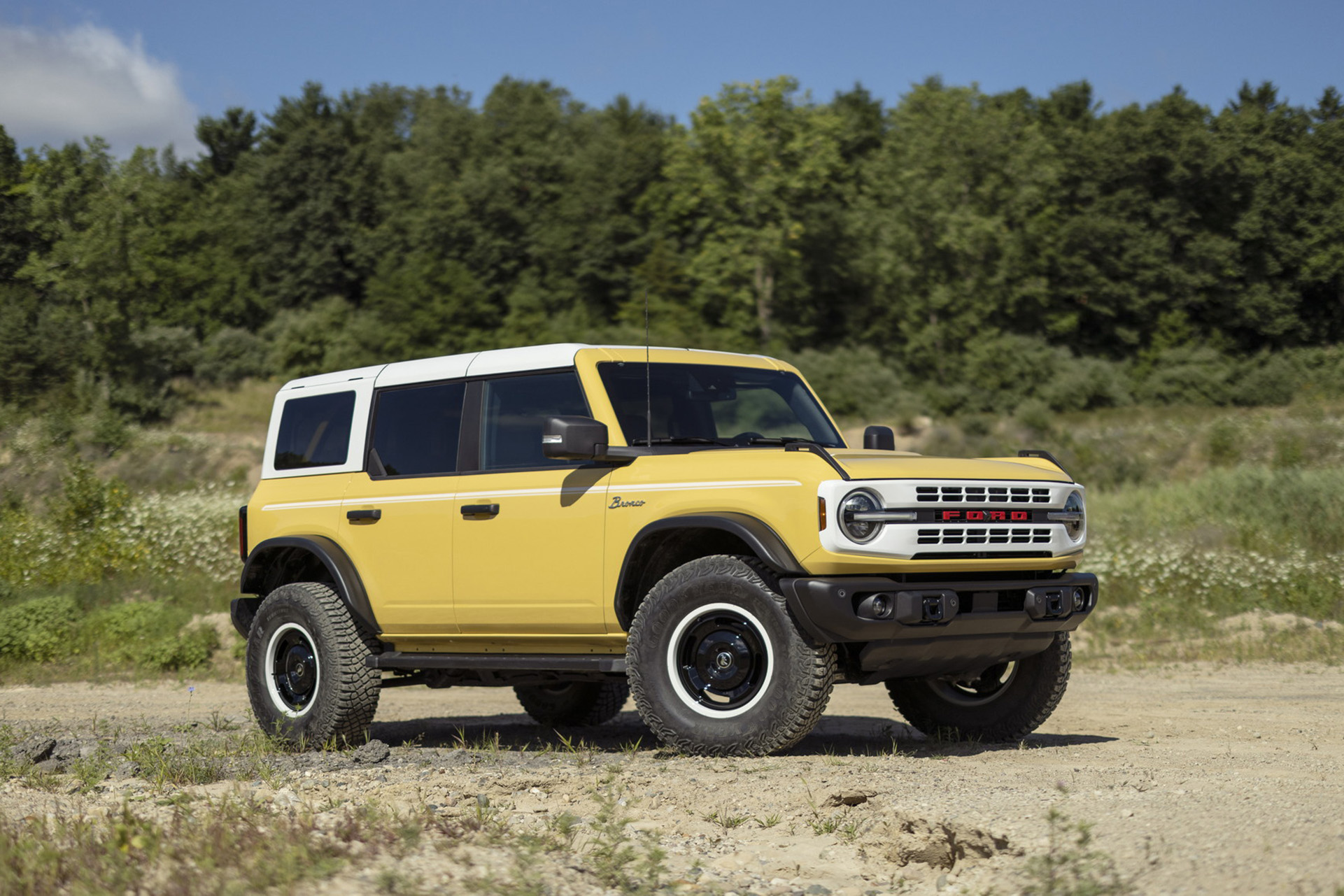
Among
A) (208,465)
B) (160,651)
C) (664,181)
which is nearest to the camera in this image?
(160,651)

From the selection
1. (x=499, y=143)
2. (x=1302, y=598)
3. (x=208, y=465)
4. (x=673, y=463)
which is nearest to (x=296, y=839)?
(x=673, y=463)

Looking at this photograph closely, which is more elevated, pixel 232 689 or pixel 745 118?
pixel 745 118

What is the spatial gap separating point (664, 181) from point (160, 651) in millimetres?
47677

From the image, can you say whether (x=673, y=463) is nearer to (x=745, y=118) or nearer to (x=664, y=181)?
(x=745, y=118)

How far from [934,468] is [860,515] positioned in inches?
23.5

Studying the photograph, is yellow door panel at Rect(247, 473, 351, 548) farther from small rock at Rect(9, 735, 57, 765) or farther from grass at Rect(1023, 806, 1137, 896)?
grass at Rect(1023, 806, 1137, 896)

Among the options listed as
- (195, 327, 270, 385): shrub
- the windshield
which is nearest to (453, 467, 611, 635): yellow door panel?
the windshield

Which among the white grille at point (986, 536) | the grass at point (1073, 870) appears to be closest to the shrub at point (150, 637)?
the white grille at point (986, 536)

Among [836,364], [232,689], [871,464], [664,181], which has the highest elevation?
[664,181]

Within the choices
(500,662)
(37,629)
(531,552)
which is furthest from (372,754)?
(37,629)

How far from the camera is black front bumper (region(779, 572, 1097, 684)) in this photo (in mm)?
6277

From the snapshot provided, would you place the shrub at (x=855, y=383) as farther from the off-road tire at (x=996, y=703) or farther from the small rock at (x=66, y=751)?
the small rock at (x=66, y=751)

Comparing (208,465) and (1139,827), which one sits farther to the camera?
(208,465)

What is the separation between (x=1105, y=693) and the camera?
37.3ft
